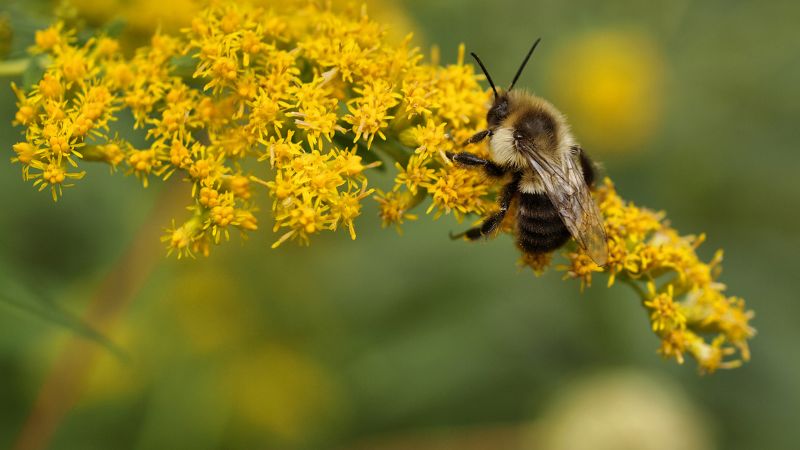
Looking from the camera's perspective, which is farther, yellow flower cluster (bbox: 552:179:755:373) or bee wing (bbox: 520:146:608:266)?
yellow flower cluster (bbox: 552:179:755:373)

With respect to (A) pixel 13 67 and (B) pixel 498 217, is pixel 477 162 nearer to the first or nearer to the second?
(B) pixel 498 217

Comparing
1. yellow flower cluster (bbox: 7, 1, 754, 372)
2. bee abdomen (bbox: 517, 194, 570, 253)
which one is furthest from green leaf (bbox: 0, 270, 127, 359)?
bee abdomen (bbox: 517, 194, 570, 253)

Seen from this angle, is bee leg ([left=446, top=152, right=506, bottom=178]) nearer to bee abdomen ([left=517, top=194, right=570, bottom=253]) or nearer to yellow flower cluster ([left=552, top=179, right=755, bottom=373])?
bee abdomen ([left=517, top=194, right=570, bottom=253])

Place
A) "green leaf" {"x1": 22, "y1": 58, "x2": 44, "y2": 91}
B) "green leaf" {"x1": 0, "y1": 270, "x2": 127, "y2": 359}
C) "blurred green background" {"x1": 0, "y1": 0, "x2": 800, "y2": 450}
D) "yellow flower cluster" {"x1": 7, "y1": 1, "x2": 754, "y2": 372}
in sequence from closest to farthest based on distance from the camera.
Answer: "green leaf" {"x1": 0, "y1": 270, "x2": 127, "y2": 359}
"yellow flower cluster" {"x1": 7, "y1": 1, "x2": 754, "y2": 372}
"green leaf" {"x1": 22, "y1": 58, "x2": 44, "y2": 91}
"blurred green background" {"x1": 0, "y1": 0, "x2": 800, "y2": 450}

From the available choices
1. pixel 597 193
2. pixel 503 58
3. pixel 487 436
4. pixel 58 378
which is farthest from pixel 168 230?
pixel 503 58

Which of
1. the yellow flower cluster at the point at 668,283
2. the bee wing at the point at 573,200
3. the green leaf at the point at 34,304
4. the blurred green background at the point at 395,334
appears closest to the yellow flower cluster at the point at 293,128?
the yellow flower cluster at the point at 668,283

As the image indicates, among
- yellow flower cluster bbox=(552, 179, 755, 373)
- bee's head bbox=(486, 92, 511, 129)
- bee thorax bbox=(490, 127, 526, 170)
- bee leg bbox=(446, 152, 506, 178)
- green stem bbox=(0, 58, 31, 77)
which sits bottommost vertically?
yellow flower cluster bbox=(552, 179, 755, 373)

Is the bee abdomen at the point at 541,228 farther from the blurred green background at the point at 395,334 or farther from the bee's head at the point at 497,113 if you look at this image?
the blurred green background at the point at 395,334

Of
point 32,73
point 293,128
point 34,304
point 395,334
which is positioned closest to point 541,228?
point 293,128
